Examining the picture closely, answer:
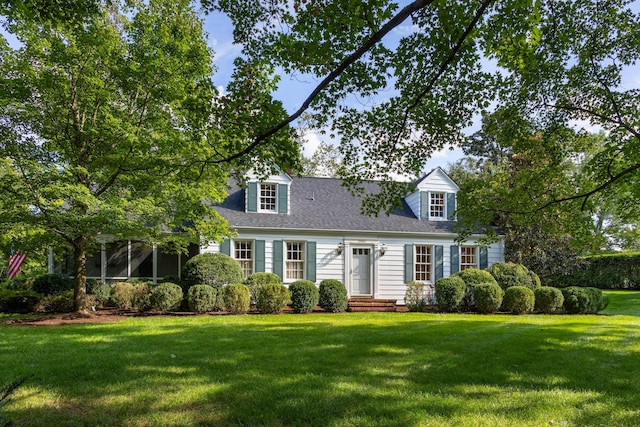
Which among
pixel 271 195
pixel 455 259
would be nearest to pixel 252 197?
pixel 271 195

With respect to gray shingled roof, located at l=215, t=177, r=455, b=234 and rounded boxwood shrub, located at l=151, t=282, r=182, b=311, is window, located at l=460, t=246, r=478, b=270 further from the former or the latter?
rounded boxwood shrub, located at l=151, t=282, r=182, b=311

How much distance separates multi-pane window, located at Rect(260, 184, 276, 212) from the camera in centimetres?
1619

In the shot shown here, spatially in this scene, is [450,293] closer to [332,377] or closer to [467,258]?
[467,258]

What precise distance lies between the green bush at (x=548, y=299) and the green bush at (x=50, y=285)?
15454 millimetres

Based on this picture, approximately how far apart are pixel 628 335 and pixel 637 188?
125 inches

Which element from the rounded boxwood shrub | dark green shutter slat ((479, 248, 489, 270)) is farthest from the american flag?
dark green shutter slat ((479, 248, 489, 270))

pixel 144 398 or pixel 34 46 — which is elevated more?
pixel 34 46

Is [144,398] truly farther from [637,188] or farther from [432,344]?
[637,188]

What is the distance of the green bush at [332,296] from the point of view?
43.4ft

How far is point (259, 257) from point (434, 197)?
7.79 m

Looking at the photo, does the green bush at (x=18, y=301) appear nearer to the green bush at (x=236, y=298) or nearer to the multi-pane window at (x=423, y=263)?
the green bush at (x=236, y=298)

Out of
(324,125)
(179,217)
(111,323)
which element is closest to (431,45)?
(324,125)

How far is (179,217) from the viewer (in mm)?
10984

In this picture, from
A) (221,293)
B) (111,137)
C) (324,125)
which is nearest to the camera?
(324,125)
